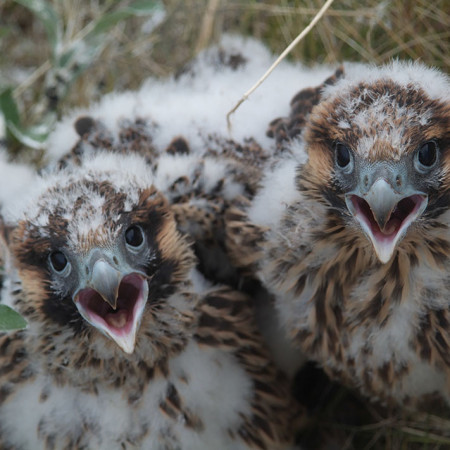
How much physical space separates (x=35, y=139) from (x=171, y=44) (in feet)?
3.43

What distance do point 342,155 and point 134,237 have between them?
62cm

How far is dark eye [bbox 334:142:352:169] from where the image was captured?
1.90 meters

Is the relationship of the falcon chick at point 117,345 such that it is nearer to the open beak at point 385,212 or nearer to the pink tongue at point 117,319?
the pink tongue at point 117,319

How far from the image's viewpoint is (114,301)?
1910 mm

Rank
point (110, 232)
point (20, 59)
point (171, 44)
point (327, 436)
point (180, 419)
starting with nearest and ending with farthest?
point (110, 232)
point (180, 419)
point (327, 436)
point (171, 44)
point (20, 59)

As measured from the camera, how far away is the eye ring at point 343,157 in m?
1.88

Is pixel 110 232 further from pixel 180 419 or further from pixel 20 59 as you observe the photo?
pixel 20 59

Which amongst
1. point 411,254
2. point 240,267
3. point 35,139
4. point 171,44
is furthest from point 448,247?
point 171,44

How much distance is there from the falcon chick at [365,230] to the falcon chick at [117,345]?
0.23 metres

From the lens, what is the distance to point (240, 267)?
245cm

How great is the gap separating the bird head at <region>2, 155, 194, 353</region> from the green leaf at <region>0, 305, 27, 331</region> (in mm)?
88

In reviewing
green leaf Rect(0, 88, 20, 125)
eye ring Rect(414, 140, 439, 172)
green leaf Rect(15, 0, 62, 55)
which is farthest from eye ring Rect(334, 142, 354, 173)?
green leaf Rect(15, 0, 62, 55)

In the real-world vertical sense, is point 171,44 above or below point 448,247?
below

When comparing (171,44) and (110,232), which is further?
(171,44)
